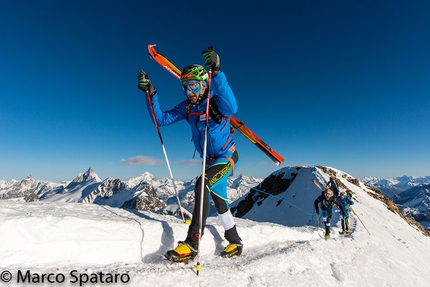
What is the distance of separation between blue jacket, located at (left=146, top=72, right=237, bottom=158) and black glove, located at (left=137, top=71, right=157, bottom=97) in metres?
0.22

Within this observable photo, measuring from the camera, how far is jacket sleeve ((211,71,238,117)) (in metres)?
4.38

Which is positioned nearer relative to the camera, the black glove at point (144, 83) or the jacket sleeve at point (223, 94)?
the jacket sleeve at point (223, 94)

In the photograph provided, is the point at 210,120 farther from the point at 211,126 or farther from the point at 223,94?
the point at 223,94

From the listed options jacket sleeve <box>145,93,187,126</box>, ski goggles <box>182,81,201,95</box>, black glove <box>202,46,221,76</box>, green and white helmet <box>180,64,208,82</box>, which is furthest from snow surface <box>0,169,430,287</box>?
black glove <box>202,46,221,76</box>

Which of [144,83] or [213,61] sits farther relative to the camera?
[144,83]

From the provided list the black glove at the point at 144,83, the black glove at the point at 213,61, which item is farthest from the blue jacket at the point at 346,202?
the black glove at the point at 144,83

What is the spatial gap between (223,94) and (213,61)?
0.64 metres

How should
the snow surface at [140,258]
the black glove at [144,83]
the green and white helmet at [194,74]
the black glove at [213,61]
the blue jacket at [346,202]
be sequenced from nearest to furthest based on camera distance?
1. the snow surface at [140,258]
2. the black glove at [213,61]
3. the green and white helmet at [194,74]
4. the black glove at [144,83]
5. the blue jacket at [346,202]

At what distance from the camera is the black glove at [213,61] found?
4.26 meters

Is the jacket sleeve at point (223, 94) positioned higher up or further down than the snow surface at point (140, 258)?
higher up

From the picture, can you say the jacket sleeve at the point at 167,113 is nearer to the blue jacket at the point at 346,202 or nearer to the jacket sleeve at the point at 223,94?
the jacket sleeve at the point at 223,94

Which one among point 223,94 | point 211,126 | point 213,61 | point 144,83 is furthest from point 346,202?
point 144,83

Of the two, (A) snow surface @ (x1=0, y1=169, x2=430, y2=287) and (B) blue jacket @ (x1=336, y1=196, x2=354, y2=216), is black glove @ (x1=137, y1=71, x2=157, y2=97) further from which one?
(B) blue jacket @ (x1=336, y1=196, x2=354, y2=216)

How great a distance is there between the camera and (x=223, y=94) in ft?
14.6
